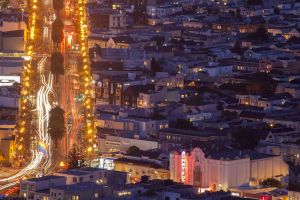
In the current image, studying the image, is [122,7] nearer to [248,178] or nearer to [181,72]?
[181,72]

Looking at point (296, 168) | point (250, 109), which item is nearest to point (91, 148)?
point (296, 168)

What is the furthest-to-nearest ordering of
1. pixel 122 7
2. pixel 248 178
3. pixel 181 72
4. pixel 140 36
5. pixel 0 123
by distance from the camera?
1. pixel 122 7
2. pixel 140 36
3. pixel 181 72
4. pixel 0 123
5. pixel 248 178

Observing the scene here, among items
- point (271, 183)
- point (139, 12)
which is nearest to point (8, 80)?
point (271, 183)

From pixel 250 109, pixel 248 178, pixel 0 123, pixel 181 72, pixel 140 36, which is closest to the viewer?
pixel 248 178

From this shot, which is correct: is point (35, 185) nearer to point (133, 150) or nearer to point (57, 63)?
point (133, 150)

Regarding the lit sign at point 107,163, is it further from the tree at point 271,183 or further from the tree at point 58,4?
the tree at point 58,4

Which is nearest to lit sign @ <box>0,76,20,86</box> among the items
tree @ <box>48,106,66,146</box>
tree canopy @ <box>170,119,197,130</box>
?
tree canopy @ <box>170,119,197,130</box>

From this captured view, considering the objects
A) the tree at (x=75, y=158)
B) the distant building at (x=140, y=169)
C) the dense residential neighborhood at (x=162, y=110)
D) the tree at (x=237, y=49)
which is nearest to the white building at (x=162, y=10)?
the dense residential neighborhood at (x=162, y=110)
